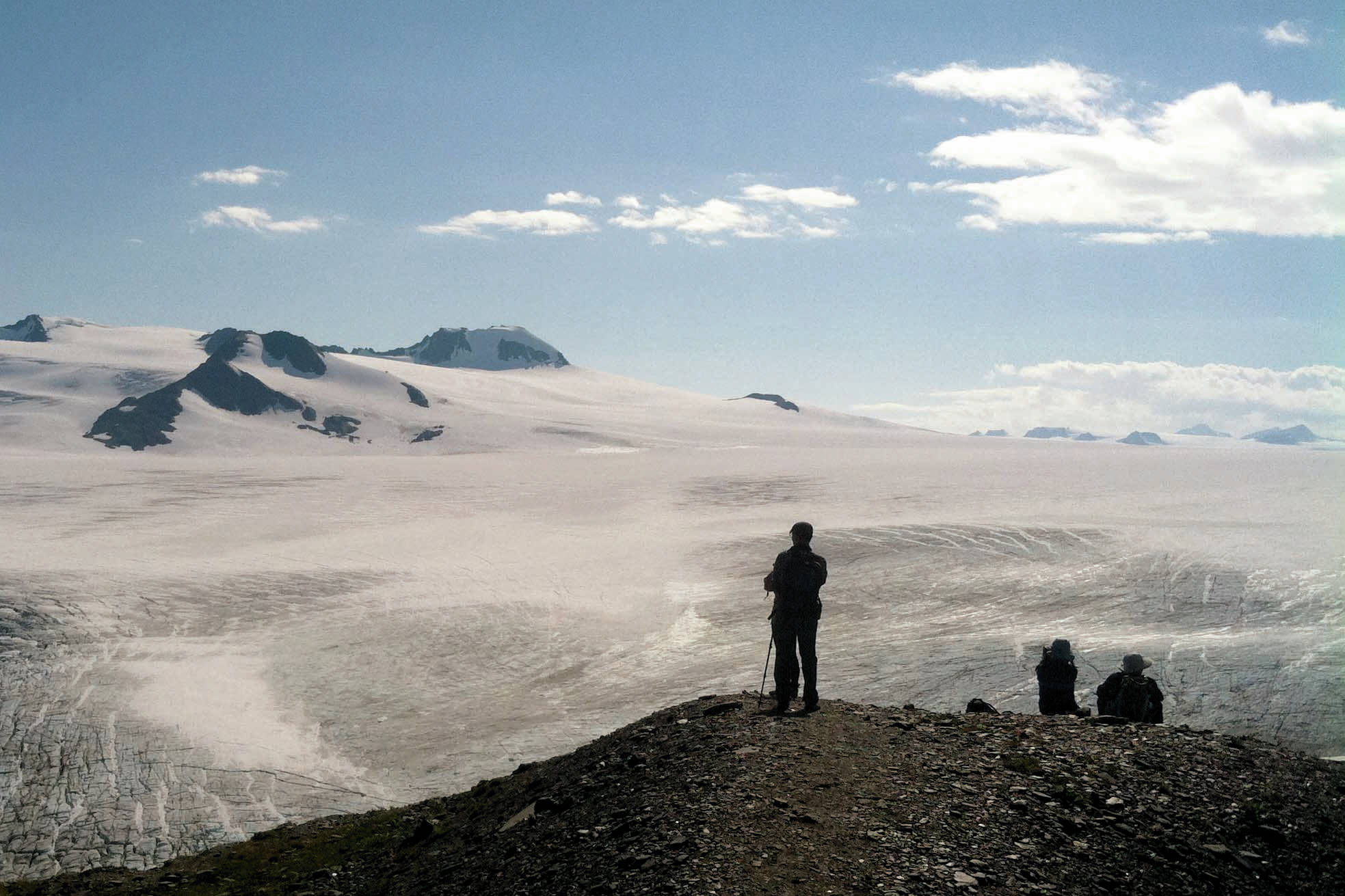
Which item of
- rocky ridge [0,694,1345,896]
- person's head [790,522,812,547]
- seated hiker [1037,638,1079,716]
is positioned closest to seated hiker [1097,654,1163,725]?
seated hiker [1037,638,1079,716]

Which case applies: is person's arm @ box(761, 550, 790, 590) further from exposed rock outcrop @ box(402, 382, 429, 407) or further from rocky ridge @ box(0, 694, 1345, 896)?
exposed rock outcrop @ box(402, 382, 429, 407)

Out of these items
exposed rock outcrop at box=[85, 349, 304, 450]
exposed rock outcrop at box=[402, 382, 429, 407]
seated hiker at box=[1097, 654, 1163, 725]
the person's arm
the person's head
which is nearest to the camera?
the person's head

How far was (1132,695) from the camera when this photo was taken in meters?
12.5

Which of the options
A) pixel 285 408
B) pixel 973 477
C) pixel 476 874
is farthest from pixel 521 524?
pixel 285 408

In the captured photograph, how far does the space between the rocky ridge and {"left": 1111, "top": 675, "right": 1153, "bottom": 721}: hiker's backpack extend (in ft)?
5.36

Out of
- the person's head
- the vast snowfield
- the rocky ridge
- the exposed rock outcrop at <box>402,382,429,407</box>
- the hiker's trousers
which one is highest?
the exposed rock outcrop at <box>402,382,429,407</box>

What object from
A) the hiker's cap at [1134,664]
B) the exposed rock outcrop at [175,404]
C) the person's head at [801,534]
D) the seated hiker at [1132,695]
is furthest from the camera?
the exposed rock outcrop at [175,404]

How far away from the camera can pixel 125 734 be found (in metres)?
20.7

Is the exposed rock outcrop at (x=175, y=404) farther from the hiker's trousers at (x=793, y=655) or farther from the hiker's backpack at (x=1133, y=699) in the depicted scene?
the hiker's backpack at (x=1133, y=699)

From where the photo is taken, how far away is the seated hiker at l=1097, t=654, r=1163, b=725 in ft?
40.2

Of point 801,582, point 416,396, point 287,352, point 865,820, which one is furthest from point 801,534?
point 287,352

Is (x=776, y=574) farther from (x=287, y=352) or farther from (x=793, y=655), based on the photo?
(x=287, y=352)

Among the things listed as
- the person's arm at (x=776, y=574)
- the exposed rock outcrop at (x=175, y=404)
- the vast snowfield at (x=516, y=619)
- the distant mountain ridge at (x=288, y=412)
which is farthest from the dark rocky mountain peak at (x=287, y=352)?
the person's arm at (x=776, y=574)

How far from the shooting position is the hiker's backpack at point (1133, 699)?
12.3m
